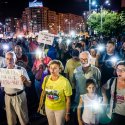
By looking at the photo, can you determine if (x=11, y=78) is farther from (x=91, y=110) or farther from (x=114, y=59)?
(x=114, y=59)

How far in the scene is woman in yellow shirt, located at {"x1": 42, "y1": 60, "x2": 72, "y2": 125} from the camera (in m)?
5.93

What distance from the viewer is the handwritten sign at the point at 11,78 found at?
649 centimetres

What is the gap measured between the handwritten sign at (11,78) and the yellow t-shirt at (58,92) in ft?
2.53

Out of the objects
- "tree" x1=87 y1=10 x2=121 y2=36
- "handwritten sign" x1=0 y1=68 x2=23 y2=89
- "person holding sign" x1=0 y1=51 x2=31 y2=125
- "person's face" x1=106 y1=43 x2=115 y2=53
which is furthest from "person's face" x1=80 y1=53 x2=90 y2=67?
"tree" x1=87 y1=10 x2=121 y2=36

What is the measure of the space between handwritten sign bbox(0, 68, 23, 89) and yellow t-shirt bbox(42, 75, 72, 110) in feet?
2.53

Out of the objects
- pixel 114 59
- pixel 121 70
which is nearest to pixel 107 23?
pixel 114 59

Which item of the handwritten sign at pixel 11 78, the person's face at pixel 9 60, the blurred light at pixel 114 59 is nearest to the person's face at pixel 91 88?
the handwritten sign at pixel 11 78

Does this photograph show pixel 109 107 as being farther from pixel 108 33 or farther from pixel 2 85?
pixel 108 33

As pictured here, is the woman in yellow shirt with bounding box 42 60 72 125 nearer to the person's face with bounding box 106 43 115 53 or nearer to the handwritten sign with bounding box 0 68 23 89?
the handwritten sign with bounding box 0 68 23 89

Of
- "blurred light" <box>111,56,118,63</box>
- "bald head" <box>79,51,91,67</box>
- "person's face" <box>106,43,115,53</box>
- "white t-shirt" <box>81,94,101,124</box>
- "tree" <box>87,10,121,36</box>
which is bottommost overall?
"white t-shirt" <box>81,94,101,124</box>

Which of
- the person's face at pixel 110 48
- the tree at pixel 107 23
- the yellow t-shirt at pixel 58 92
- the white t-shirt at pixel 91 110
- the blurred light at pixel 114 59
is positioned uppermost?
the tree at pixel 107 23

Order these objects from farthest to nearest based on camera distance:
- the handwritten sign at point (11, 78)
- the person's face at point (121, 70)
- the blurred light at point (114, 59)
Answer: the blurred light at point (114, 59) < the handwritten sign at point (11, 78) < the person's face at point (121, 70)

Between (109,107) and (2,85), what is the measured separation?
2.56 m

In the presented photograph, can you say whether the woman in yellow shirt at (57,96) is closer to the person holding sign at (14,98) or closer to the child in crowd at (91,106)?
the child in crowd at (91,106)
